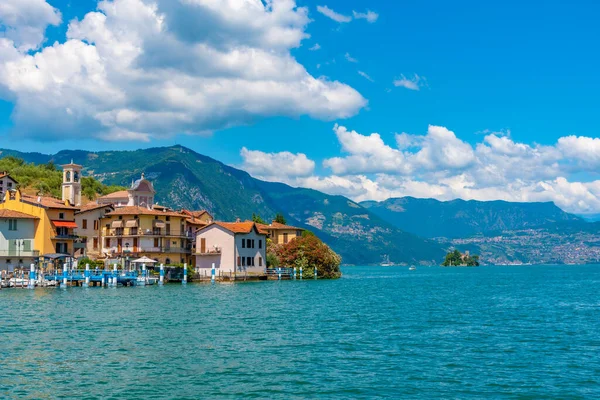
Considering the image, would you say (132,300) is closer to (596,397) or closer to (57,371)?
(57,371)

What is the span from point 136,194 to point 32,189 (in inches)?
1309

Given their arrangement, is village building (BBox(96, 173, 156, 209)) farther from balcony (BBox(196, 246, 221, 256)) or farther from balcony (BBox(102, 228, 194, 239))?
balcony (BBox(196, 246, 221, 256))

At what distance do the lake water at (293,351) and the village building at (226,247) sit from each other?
3952 cm

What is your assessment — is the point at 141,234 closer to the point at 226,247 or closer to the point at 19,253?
the point at 226,247

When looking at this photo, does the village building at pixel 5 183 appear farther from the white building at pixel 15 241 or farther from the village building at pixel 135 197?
the white building at pixel 15 241

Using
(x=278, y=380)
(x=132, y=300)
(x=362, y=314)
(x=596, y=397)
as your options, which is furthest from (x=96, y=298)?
(x=596, y=397)

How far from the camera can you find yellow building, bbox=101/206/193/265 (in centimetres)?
9362

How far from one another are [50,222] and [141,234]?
12.2 m

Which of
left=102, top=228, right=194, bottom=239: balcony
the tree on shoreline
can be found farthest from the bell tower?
the tree on shoreline

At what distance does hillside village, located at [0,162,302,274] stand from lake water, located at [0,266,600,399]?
96.3ft

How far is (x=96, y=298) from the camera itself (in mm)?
64062

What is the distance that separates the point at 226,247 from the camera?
98562mm

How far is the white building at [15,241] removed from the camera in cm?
8412

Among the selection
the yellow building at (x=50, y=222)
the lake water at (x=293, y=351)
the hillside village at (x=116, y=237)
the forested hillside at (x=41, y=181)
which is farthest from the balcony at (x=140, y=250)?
the forested hillside at (x=41, y=181)
